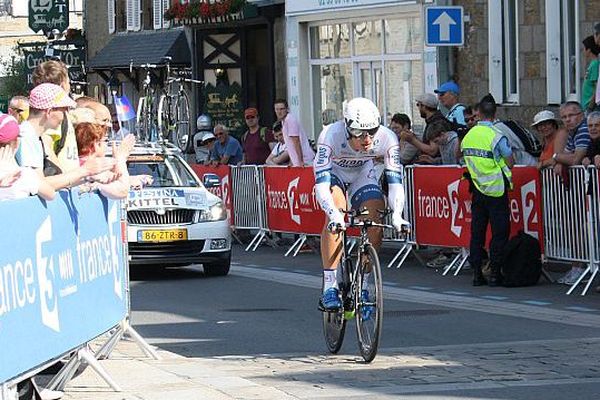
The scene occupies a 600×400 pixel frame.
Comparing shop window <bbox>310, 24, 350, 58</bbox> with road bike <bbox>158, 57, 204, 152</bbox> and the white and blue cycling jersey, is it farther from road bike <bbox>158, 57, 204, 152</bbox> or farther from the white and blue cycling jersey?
the white and blue cycling jersey

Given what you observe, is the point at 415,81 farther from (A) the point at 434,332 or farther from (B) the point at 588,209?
(A) the point at 434,332

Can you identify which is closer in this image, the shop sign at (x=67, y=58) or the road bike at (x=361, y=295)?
the road bike at (x=361, y=295)

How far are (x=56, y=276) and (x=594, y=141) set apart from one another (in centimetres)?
839

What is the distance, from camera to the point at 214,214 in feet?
64.4

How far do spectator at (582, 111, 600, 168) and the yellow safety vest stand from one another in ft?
3.37

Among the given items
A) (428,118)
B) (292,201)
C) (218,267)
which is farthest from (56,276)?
(292,201)

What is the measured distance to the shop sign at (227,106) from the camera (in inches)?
1526

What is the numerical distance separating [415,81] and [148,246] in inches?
464

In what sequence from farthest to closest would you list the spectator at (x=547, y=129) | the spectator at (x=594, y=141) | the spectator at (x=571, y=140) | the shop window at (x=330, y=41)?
the shop window at (x=330, y=41) < the spectator at (x=547, y=129) < the spectator at (x=571, y=140) < the spectator at (x=594, y=141)

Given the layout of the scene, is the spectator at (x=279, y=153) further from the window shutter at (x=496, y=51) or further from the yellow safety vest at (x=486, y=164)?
the yellow safety vest at (x=486, y=164)

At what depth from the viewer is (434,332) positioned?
13.4 meters

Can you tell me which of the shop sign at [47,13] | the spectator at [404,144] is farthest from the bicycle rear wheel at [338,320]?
the shop sign at [47,13]

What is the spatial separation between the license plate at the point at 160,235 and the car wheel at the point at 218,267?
0.67 m

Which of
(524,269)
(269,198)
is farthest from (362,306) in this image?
(269,198)
